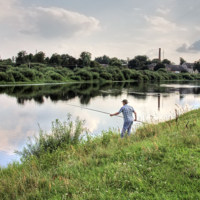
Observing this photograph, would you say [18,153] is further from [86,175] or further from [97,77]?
[97,77]

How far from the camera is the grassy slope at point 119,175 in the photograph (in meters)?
3.68

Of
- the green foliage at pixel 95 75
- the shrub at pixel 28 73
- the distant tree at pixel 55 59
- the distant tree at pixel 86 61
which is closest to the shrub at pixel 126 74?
the distant tree at pixel 86 61

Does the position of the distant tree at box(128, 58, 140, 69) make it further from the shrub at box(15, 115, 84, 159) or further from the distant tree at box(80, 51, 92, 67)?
the shrub at box(15, 115, 84, 159)

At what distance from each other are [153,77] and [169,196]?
9321cm

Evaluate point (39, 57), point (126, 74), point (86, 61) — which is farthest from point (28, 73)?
point (126, 74)

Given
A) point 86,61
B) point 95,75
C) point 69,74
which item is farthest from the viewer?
point 86,61

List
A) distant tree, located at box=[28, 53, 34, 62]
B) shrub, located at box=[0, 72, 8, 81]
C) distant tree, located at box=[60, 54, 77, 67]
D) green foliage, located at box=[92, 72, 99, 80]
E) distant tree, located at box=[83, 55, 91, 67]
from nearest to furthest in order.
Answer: shrub, located at box=[0, 72, 8, 81], green foliage, located at box=[92, 72, 99, 80], distant tree, located at box=[83, 55, 91, 67], distant tree, located at box=[28, 53, 34, 62], distant tree, located at box=[60, 54, 77, 67]

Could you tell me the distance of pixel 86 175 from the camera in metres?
4.44

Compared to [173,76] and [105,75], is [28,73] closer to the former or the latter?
[105,75]

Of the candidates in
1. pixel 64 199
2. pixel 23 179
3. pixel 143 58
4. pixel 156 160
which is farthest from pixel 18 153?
pixel 143 58

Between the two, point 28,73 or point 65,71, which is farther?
point 65,71

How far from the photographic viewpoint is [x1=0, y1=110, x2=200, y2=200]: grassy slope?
3.68 m

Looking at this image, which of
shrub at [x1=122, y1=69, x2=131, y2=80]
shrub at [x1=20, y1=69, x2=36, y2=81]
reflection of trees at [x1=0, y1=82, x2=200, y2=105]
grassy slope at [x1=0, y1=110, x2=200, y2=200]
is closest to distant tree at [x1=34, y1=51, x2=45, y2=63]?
shrub at [x1=122, y1=69, x2=131, y2=80]

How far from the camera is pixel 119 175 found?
425cm
